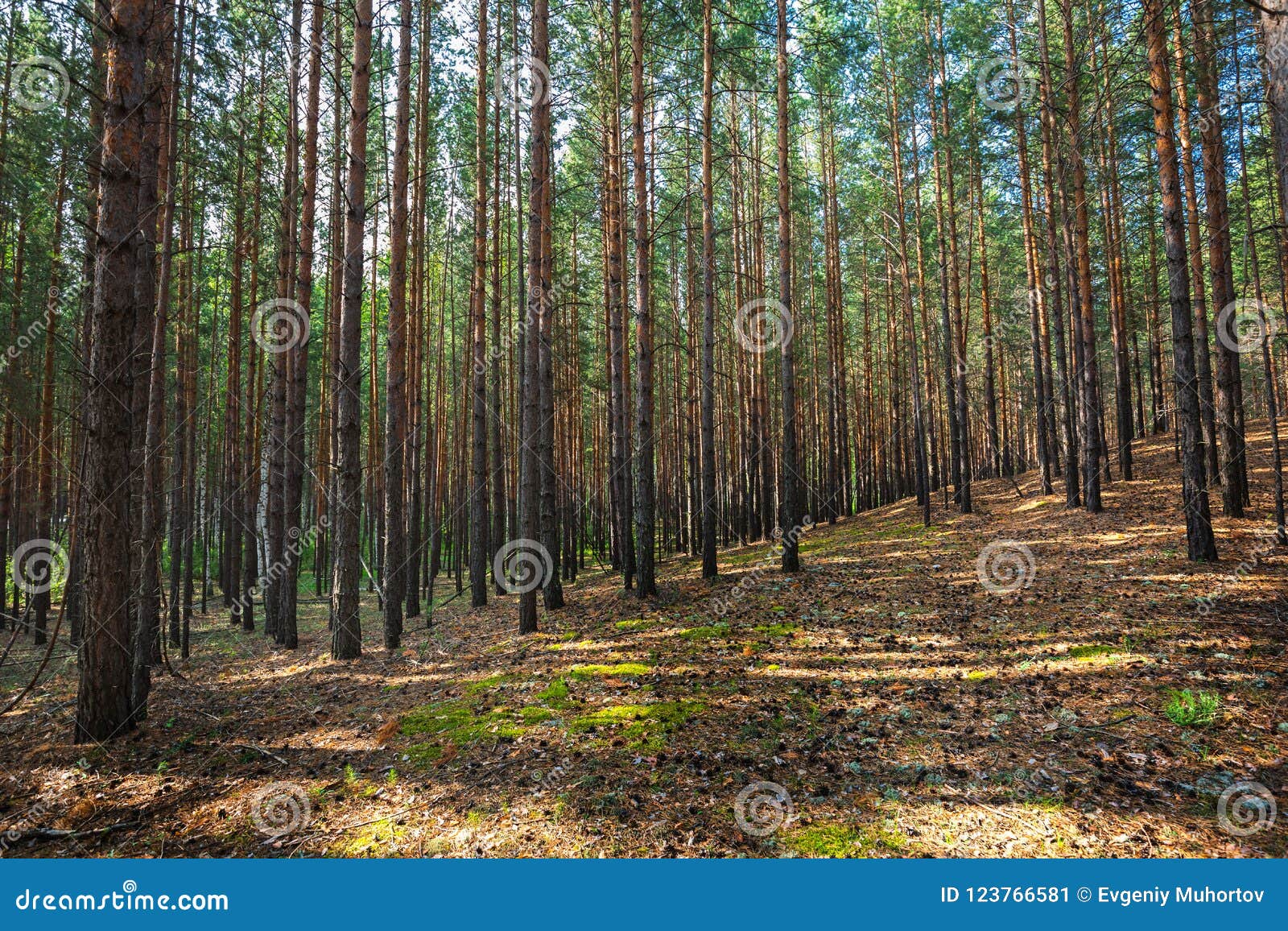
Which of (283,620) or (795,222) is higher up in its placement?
(795,222)

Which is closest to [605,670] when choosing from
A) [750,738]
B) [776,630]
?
[750,738]

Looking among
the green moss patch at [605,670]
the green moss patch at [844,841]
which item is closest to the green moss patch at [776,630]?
the green moss patch at [605,670]

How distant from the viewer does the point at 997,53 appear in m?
15.3

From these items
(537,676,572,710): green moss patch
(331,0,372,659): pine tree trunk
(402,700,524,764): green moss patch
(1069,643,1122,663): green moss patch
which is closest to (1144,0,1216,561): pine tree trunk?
(1069,643,1122,663): green moss patch

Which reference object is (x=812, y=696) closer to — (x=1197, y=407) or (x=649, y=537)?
(x=649, y=537)

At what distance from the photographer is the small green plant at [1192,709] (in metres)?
4.94

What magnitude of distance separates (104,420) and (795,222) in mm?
23530

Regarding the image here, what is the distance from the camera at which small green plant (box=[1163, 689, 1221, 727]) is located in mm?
4941

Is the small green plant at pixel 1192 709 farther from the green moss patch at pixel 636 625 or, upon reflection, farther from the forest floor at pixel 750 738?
the green moss patch at pixel 636 625

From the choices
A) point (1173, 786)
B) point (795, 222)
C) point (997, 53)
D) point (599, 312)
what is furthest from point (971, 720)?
point (795, 222)

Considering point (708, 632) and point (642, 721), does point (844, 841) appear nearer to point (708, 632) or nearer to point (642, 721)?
point (642, 721)

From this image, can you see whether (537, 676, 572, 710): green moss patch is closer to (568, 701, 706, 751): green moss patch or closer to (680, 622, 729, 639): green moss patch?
(568, 701, 706, 751): green moss patch

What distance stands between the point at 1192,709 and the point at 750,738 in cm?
363

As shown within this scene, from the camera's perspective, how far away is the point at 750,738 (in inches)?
206
